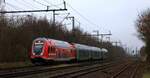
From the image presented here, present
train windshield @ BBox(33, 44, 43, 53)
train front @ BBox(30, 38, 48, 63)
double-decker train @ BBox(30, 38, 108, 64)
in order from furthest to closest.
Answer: train windshield @ BBox(33, 44, 43, 53) < double-decker train @ BBox(30, 38, 108, 64) < train front @ BBox(30, 38, 48, 63)

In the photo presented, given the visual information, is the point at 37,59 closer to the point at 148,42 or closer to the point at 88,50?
the point at 148,42

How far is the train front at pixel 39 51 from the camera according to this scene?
41500 mm

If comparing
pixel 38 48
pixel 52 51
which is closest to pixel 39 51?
pixel 38 48

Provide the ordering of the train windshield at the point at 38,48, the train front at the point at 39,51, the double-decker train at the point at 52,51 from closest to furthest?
the train front at the point at 39,51
the double-decker train at the point at 52,51
the train windshield at the point at 38,48

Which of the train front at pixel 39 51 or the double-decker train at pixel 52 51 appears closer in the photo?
the train front at pixel 39 51

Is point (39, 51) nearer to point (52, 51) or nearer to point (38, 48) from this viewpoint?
point (38, 48)

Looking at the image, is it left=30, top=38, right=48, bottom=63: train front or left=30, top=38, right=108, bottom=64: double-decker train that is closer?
left=30, top=38, right=48, bottom=63: train front

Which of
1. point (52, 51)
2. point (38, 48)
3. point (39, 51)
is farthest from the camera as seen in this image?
point (52, 51)

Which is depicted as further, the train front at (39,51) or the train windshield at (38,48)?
the train windshield at (38,48)

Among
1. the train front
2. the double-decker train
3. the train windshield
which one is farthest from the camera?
the train windshield

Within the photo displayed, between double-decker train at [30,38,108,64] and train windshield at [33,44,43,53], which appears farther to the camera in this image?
train windshield at [33,44,43,53]

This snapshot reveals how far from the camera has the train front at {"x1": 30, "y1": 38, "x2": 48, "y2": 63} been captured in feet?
136

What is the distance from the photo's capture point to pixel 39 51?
41.9 metres

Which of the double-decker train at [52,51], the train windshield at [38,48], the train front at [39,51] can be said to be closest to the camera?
the train front at [39,51]
